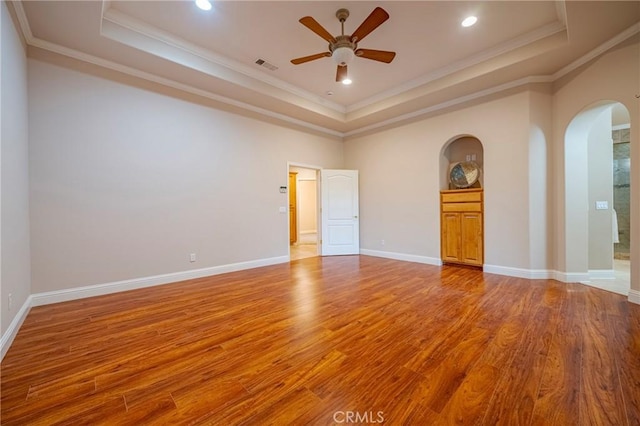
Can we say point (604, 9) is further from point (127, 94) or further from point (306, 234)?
point (306, 234)

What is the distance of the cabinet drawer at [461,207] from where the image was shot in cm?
460

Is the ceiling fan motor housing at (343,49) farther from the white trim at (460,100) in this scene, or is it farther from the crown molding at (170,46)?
the white trim at (460,100)

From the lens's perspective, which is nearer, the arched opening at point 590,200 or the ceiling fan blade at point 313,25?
the ceiling fan blade at point 313,25

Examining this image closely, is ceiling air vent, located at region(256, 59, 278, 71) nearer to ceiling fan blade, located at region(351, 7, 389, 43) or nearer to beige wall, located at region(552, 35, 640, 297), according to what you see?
ceiling fan blade, located at region(351, 7, 389, 43)

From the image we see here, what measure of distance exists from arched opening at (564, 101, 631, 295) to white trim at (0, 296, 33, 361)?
20.9 ft

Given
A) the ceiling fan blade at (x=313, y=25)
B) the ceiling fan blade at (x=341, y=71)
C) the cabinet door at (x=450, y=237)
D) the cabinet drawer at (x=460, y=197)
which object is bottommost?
the cabinet door at (x=450, y=237)

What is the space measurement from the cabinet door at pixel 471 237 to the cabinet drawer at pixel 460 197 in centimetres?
25

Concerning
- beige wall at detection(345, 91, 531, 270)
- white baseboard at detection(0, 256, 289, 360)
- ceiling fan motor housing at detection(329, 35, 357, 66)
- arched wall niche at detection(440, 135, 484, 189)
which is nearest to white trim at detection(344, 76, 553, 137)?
beige wall at detection(345, 91, 531, 270)

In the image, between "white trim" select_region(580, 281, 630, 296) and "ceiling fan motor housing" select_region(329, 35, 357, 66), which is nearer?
"ceiling fan motor housing" select_region(329, 35, 357, 66)

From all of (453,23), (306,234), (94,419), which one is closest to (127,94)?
(94,419)

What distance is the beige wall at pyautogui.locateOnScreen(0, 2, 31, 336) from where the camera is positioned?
85.4 inches

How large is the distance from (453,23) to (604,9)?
1.37 m

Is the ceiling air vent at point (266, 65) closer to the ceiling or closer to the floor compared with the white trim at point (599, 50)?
closer to the ceiling

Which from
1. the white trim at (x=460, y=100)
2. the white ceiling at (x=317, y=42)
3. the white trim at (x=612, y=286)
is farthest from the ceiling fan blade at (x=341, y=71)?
the white trim at (x=612, y=286)
